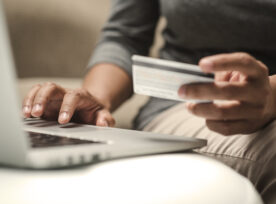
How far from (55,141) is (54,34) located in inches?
44.9

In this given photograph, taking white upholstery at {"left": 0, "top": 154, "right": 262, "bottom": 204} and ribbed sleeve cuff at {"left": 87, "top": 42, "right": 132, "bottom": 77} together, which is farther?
ribbed sleeve cuff at {"left": 87, "top": 42, "right": 132, "bottom": 77}

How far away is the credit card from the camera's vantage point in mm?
459

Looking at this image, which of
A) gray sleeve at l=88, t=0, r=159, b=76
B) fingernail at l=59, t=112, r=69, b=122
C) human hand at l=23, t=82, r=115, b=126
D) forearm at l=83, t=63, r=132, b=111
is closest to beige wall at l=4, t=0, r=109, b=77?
gray sleeve at l=88, t=0, r=159, b=76

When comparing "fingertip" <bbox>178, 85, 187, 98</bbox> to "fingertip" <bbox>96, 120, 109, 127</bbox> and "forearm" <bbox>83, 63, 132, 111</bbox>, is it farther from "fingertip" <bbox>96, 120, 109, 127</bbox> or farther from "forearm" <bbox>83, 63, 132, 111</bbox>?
"forearm" <bbox>83, 63, 132, 111</bbox>

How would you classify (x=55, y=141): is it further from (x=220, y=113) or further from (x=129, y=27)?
(x=129, y=27)

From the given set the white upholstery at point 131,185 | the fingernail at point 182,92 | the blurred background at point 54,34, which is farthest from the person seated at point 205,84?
the blurred background at point 54,34

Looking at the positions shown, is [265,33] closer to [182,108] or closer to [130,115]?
[182,108]

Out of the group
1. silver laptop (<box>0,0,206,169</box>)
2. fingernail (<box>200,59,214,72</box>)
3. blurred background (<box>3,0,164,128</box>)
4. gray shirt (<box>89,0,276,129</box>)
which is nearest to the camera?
silver laptop (<box>0,0,206,169</box>)

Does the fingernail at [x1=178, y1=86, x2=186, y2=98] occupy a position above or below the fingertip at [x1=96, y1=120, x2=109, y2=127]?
above

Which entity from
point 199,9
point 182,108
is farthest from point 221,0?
point 182,108

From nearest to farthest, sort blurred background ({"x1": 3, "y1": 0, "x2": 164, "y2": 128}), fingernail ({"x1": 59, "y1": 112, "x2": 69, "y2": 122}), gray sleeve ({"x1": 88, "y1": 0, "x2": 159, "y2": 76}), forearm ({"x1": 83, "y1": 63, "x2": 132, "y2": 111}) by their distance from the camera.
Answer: fingernail ({"x1": 59, "y1": 112, "x2": 69, "y2": 122}) → forearm ({"x1": 83, "y1": 63, "x2": 132, "y2": 111}) → gray sleeve ({"x1": 88, "y1": 0, "x2": 159, "y2": 76}) → blurred background ({"x1": 3, "y1": 0, "x2": 164, "y2": 128})

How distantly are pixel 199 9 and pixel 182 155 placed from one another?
15.8 inches

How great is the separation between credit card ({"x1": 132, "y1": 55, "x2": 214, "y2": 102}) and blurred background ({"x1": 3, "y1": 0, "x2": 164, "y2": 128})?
39.6 inches

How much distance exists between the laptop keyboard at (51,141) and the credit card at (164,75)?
0.10m
